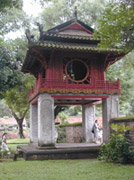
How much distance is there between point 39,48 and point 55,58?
5.33 feet

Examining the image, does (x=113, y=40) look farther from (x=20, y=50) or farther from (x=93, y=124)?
(x=20, y=50)

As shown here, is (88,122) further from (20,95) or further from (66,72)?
(20,95)

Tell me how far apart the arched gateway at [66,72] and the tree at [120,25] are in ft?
15.2

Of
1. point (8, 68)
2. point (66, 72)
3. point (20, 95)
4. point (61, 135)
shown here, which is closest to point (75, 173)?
point (66, 72)

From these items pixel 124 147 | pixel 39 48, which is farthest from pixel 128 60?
pixel 124 147

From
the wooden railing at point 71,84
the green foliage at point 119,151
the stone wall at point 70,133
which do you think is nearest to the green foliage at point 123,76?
the stone wall at point 70,133

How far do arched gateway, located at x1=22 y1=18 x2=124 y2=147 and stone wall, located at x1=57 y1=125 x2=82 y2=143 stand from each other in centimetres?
586

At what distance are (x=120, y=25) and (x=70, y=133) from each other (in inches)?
566

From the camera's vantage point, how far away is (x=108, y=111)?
45.8ft

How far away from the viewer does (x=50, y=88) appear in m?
13.2

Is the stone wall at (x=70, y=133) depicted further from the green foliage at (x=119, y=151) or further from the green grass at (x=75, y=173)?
the green grass at (x=75, y=173)

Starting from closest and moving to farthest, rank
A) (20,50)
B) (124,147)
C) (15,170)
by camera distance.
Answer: (15,170), (124,147), (20,50)

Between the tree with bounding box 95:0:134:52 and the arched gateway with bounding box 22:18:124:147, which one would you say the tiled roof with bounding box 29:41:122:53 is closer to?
the arched gateway with bounding box 22:18:124:147

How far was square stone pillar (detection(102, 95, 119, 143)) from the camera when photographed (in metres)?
13.8
